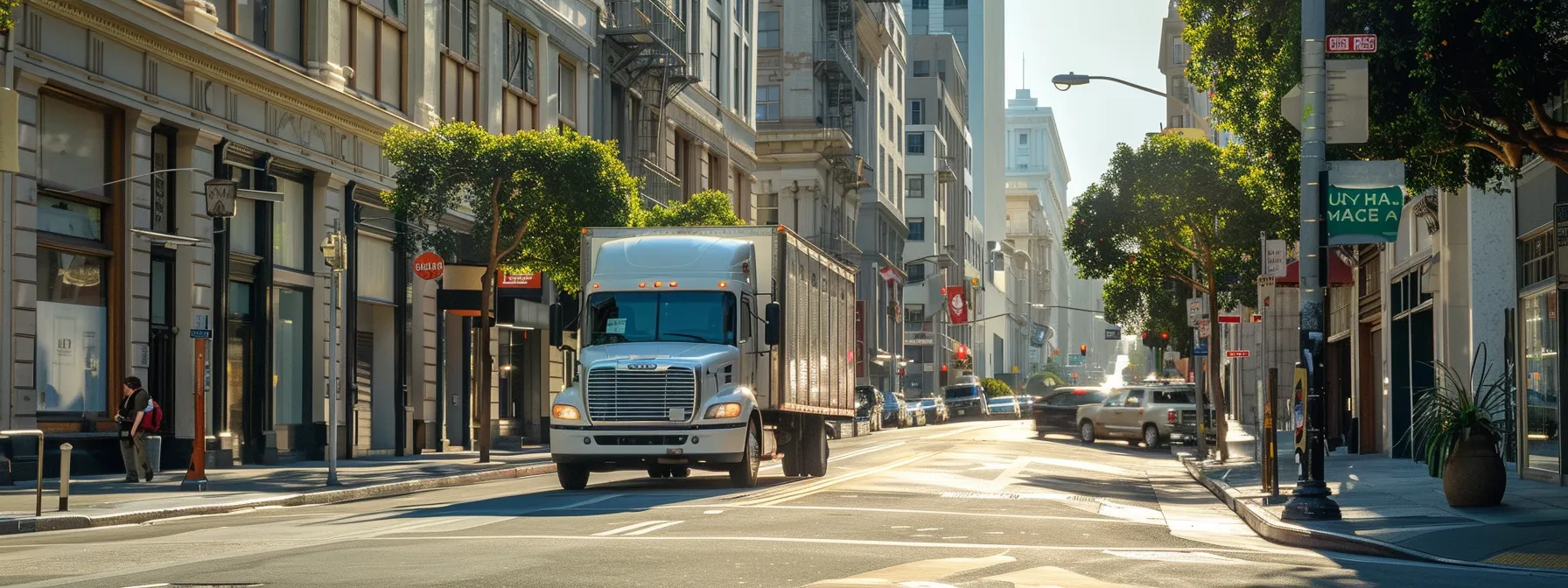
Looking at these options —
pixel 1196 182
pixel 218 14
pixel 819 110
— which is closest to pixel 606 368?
pixel 218 14

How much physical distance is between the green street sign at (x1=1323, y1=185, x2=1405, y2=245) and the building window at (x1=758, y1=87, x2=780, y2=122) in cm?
6366

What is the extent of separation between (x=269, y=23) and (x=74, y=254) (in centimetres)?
715

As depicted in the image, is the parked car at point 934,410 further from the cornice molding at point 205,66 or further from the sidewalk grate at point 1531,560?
the sidewalk grate at point 1531,560

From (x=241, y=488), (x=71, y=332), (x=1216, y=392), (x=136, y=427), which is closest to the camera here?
(x=241, y=488)

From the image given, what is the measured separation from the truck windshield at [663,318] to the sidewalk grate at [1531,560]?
36.9ft

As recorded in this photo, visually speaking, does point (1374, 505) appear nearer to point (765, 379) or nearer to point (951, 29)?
point (765, 379)

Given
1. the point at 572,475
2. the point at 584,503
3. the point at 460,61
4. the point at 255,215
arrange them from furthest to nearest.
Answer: the point at 460,61, the point at 255,215, the point at 572,475, the point at 584,503

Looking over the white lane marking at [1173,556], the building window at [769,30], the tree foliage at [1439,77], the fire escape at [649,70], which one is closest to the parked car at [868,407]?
the fire escape at [649,70]

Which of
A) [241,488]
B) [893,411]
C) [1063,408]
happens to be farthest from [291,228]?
[893,411]

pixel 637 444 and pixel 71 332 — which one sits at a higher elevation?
pixel 71 332

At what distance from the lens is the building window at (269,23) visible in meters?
29.3

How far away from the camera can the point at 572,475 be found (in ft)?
73.7

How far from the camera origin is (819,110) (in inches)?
3199

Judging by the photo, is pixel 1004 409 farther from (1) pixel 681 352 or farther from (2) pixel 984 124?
(2) pixel 984 124
